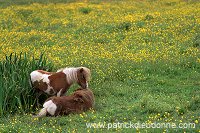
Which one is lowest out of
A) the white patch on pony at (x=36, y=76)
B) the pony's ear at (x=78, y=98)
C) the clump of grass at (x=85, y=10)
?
the pony's ear at (x=78, y=98)

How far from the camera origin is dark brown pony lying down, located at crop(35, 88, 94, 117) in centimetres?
926

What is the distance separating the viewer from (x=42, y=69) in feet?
36.4

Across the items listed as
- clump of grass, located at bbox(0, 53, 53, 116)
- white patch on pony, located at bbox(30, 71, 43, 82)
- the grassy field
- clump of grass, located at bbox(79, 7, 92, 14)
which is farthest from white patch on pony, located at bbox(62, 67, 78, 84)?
clump of grass, located at bbox(79, 7, 92, 14)

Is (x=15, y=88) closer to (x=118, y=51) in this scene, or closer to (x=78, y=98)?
(x=78, y=98)

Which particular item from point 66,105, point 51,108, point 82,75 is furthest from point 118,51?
point 51,108

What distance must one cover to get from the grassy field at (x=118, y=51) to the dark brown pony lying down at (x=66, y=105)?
25 centimetres

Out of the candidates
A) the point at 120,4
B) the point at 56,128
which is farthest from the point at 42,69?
the point at 120,4

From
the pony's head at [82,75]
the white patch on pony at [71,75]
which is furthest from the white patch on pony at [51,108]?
the pony's head at [82,75]

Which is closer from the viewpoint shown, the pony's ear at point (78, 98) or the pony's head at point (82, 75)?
the pony's ear at point (78, 98)

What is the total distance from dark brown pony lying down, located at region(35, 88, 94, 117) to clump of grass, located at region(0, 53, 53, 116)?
80 cm

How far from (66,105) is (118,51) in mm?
6275

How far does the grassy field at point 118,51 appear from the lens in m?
8.89

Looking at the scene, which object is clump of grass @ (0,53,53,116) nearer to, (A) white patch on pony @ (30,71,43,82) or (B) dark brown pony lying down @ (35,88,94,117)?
(A) white patch on pony @ (30,71,43,82)

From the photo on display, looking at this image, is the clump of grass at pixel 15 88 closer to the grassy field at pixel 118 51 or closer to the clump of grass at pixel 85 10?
the grassy field at pixel 118 51
